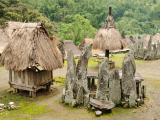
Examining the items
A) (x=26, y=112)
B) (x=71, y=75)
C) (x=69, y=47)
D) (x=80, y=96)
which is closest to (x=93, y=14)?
(x=69, y=47)

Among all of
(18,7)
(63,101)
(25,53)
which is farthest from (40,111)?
(18,7)

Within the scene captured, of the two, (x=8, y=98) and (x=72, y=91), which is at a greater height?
(x=72, y=91)

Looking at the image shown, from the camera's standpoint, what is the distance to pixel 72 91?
21.3 ft

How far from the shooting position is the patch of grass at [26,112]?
5699 mm

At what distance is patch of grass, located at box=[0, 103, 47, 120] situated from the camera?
5699 millimetres

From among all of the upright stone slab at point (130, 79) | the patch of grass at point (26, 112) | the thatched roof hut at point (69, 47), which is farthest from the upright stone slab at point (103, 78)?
the thatched roof hut at point (69, 47)

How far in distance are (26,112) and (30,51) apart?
2.27 metres

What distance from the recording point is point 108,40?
12195 millimetres

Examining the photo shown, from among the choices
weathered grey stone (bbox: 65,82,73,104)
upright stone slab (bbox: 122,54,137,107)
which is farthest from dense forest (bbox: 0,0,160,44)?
upright stone slab (bbox: 122,54,137,107)

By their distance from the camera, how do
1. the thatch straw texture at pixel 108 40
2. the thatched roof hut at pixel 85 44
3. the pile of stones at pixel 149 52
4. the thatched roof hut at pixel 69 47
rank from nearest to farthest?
1. the thatch straw texture at pixel 108 40
2. the pile of stones at pixel 149 52
3. the thatched roof hut at pixel 69 47
4. the thatched roof hut at pixel 85 44

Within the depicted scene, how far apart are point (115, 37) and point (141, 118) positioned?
7.57 metres

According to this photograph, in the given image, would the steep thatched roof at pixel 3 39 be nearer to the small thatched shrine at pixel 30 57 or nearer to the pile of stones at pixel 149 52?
the small thatched shrine at pixel 30 57

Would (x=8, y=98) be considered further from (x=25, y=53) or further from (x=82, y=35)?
(x=82, y=35)

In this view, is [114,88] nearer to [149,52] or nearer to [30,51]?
[30,51]
